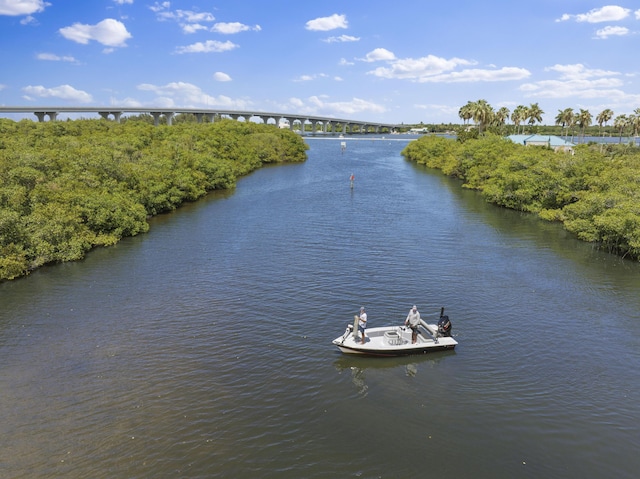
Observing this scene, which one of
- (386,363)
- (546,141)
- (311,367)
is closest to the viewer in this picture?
(311,367)

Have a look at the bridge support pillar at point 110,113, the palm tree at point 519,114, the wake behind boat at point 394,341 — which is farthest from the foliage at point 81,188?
the palm tree at point 519,114

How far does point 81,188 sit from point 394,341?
4104 cm

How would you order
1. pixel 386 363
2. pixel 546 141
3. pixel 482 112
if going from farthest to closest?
pixel 482 112
pixel 546 141
pixel 386 363

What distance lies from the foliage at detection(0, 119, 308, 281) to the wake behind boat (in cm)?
2954

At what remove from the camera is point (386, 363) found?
82.5 ft

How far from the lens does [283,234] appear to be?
52281 millimetres

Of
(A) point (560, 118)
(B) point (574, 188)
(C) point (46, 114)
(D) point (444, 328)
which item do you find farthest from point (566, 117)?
(C) point (46, 114)

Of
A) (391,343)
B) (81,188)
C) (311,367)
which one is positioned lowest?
(311,367)

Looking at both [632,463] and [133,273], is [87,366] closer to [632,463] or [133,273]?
[133,273]

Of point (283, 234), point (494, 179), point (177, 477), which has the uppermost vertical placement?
point (494, 179)

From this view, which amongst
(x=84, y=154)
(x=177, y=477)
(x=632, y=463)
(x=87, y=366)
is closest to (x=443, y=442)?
(x=632, y=463)

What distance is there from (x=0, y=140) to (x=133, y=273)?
1775 inches

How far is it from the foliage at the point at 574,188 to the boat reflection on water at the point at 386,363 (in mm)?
29518

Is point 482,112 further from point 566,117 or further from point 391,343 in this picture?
point 391,343
